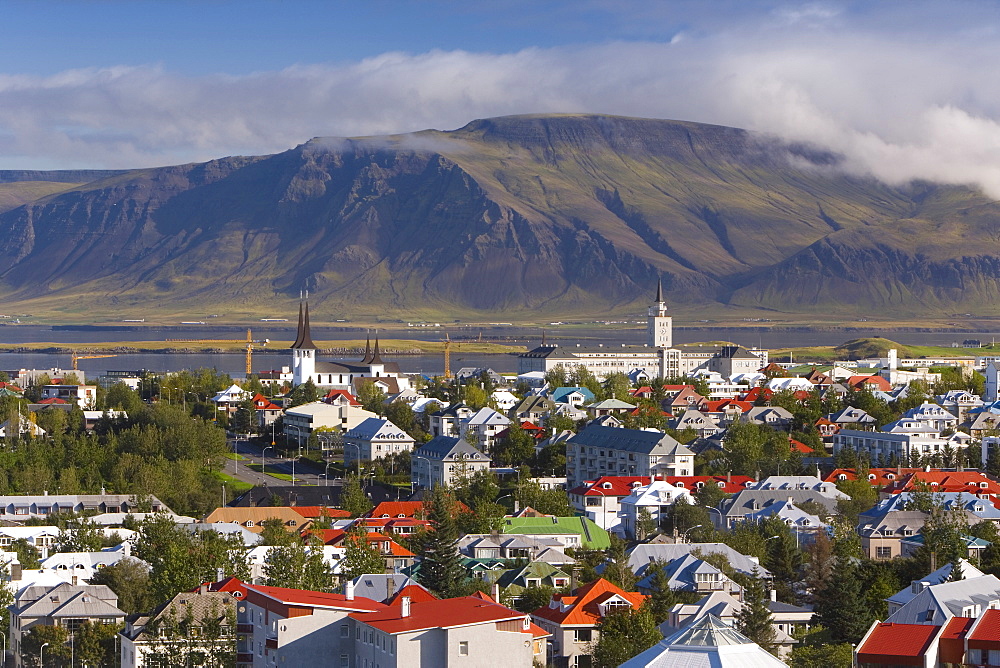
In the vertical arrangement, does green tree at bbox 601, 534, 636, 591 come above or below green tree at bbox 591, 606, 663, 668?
below

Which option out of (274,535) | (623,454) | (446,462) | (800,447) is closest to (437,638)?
(274,535)

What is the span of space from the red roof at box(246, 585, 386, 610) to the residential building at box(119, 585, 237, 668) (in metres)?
1.06

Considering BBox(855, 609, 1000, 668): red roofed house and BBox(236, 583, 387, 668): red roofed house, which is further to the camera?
BBox(855, 609, 1000, 668): red roofed house

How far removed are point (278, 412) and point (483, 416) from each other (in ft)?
59.4

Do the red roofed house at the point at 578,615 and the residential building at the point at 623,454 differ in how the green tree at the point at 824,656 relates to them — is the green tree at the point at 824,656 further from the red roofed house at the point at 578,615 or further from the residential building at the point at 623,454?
the residential building at the point at 623,454

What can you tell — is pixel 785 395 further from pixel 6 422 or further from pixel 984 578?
pixel 984 578

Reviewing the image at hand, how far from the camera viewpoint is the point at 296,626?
34156 millimetres

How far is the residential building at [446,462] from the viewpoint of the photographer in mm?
82875

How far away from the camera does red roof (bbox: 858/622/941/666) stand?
36719 mm

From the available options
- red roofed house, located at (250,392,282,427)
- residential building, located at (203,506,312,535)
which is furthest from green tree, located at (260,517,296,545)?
red roofed house, located at (250,392,282,427)

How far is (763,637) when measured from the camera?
40.1 m

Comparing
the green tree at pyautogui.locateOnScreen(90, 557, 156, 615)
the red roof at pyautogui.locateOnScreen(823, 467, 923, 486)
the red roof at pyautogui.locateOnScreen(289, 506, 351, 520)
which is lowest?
the red roof at pyautogui.locateOnScreen(289, 506, 351, 520)

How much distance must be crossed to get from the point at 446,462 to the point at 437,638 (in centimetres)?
5058

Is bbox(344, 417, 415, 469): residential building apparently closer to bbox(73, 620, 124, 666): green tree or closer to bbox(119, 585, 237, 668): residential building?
bbox(73, 620, 124, 666): green tree
